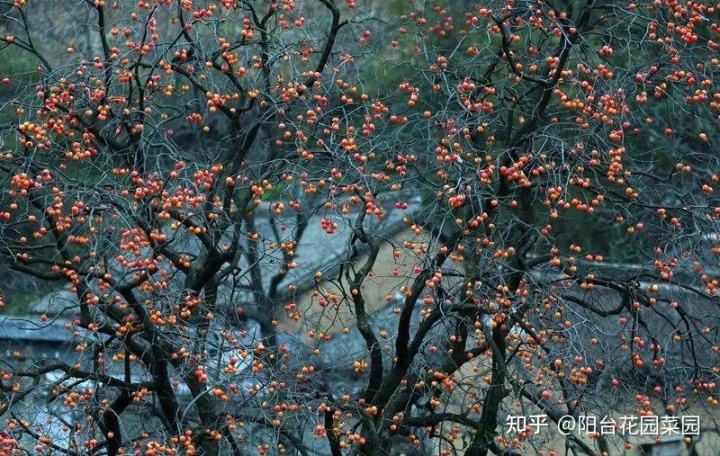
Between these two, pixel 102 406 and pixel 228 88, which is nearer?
pixel 102 406

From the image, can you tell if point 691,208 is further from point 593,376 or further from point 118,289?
point 118,289

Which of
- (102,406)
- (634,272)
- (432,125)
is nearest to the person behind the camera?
(102,406)

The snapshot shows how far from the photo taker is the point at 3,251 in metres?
7.74

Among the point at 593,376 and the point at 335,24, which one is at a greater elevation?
the point at 335,24

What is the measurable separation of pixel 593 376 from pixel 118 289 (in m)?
3.35

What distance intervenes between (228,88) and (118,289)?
6.91 ft

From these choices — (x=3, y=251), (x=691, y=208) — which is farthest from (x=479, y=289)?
(x=3, y=251)

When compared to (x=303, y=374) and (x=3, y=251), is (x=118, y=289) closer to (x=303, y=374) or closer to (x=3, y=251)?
(x=3, y=251)

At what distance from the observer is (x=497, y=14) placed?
8.11 m

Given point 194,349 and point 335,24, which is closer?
point 194,349

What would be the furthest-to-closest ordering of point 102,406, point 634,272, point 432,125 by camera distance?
point 634,272, point 432,125, point 102,406

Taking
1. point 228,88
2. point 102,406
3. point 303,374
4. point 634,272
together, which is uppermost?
point 228,88

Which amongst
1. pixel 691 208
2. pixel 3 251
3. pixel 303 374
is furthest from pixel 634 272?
pixel 3 251

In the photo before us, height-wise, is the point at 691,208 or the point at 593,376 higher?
the point at 691,208
